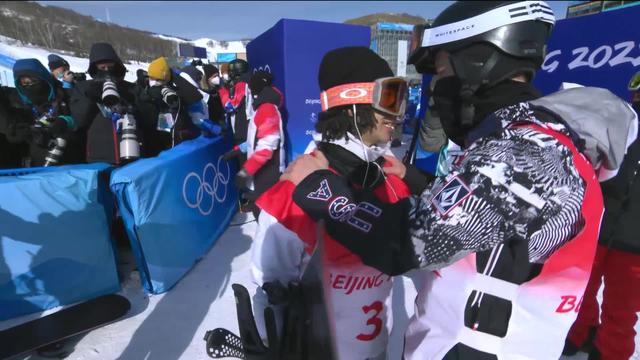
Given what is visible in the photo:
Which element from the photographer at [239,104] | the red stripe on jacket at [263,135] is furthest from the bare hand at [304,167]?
the photographer at [239,104]

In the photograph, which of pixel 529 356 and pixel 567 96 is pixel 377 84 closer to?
pixel 567 96

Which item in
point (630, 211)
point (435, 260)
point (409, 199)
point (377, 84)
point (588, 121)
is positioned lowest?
point (630, 211)

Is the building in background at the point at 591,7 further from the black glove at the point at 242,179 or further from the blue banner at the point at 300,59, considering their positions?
the black glove at the point at 242,179

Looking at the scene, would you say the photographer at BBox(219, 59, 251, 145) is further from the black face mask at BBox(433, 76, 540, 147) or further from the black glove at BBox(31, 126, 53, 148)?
the black face mask at BBox(433, 76, 540, 147)

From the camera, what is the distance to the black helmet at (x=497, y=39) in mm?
929

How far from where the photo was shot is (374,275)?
1436mm

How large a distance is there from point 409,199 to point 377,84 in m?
0.68

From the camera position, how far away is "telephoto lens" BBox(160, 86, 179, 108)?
4.62 meters

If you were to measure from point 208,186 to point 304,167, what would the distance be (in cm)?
319

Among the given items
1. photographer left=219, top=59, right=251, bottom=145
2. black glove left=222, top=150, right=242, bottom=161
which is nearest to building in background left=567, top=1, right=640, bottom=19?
photographer left=219, top=59, right=251, bottom=145

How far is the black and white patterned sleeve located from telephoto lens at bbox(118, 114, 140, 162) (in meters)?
3.38

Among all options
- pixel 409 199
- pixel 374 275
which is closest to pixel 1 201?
pixel 374 275

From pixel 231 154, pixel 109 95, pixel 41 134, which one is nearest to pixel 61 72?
pixel 41 134

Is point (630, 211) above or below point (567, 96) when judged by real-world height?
below
